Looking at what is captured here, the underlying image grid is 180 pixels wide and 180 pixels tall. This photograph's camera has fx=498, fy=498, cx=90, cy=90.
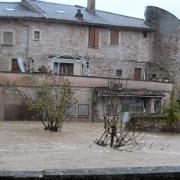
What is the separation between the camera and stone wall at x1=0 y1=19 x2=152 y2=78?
42.8 meters

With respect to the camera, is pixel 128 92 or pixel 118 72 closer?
pixel 128 92

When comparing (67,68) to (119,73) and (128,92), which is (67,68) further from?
(128,92)

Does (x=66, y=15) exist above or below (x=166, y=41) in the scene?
above

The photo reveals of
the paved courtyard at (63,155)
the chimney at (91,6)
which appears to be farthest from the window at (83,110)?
the paved courtyard at (63,155)

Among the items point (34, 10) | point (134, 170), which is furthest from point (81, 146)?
point (34, 10)

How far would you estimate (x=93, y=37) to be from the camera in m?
45.7

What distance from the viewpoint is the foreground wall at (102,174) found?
12.8ft

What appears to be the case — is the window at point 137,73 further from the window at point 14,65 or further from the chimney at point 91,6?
the window at point 14,65

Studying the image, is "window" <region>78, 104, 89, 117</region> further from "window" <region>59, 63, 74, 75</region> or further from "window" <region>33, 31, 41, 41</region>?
"window" <region>33, 31, 41, 41</region>

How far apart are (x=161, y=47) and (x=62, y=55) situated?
1083 cm

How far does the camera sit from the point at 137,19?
50.2 meters

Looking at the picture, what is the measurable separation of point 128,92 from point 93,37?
7.70m

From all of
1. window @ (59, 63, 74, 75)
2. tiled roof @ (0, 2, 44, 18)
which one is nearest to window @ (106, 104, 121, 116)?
window @ (59, 63, 74, 75)

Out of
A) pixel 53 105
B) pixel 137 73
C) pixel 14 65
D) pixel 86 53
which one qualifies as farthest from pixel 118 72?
pixel 53 105
